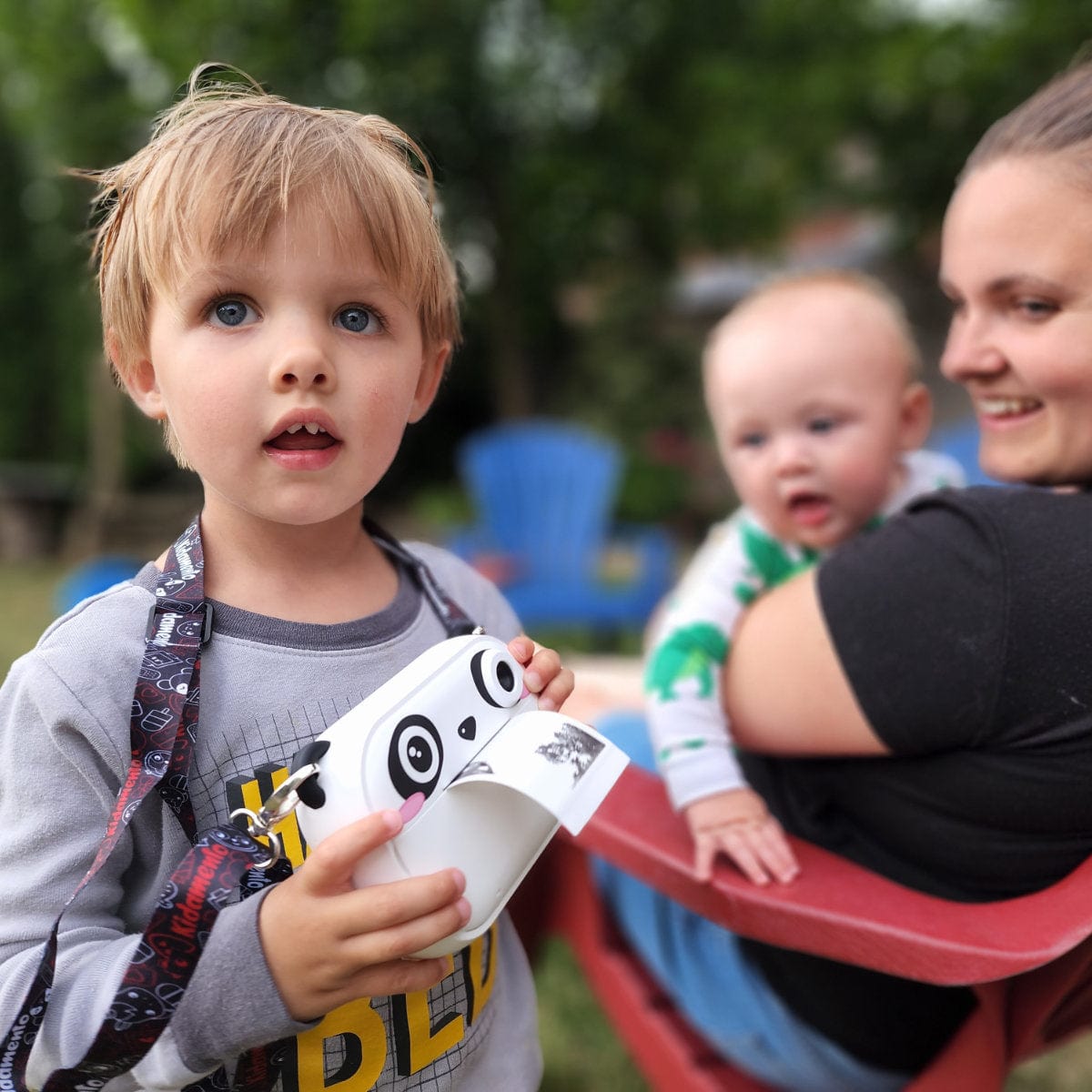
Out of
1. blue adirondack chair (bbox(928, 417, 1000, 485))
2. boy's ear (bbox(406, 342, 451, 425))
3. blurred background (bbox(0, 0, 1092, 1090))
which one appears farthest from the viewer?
blurred background (bbox(0, 0, 1092, 1090))

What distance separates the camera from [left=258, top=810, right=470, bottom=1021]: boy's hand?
0.75 m

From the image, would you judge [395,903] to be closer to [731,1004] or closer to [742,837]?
[742,837]

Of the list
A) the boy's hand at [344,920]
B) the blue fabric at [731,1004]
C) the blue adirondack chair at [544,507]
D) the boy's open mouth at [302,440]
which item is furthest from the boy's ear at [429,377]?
the blue adirondack chair at [544,507]

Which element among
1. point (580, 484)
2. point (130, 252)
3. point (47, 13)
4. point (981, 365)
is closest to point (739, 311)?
point (981, 365)

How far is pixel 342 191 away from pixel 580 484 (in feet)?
16.6

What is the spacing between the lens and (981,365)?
1240 millimetres

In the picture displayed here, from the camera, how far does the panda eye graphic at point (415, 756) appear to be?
781mm

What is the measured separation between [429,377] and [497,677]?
0.38 m

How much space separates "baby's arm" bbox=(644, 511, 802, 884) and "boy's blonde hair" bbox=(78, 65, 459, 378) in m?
0.60

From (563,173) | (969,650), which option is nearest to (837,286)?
(969,650)

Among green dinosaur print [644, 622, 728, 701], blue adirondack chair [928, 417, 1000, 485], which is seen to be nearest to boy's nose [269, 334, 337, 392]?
green dinosaur print [644, 622, 728, 701]

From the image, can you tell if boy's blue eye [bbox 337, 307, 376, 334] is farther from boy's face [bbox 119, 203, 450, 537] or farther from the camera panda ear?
the camera panda ear

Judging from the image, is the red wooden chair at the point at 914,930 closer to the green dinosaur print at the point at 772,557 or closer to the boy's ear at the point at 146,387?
the green dinosaur print at the point at 772,557

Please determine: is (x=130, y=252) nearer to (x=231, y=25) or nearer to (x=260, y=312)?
(x=260, y=312)
